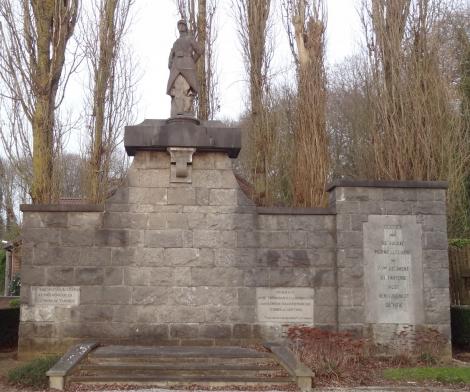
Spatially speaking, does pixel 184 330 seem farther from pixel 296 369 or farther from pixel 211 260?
pixel 296 369

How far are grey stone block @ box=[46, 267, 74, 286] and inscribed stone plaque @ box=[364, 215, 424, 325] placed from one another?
202 inches

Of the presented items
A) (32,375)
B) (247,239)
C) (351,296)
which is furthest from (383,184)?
(32,375)

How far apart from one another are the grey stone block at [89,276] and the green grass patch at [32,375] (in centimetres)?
199

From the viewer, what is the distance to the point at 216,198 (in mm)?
10367

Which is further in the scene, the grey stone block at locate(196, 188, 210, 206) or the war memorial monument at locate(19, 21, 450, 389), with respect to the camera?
the grey stone block at locate(196, 188, 210, 206)

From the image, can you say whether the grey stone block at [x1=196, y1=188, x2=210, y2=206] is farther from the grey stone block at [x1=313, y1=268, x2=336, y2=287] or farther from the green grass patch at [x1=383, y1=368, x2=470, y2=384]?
the green grass patch at [x1=383, y1=368, x2=470, y2=384]

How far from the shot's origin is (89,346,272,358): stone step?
865 centimetres

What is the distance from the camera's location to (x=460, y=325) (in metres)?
11.7

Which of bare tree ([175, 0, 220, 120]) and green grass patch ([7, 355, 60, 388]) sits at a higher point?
bare tree ([175, 0, 220, 120])

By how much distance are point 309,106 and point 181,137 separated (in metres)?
4.98

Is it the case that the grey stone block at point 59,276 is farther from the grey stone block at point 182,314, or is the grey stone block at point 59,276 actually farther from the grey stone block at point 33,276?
the grey stone block at point 182,314

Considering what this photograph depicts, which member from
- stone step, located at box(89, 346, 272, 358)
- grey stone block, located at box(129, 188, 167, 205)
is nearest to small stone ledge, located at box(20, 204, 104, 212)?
grey stone block, located at box(129, 188, 167, 205)

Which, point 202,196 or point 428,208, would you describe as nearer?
point 202,196

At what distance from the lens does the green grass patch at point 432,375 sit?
321 inches
